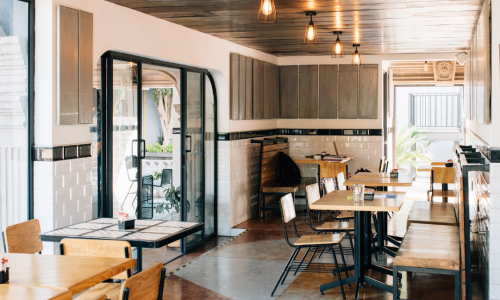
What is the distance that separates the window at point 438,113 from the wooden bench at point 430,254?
13.1 metres

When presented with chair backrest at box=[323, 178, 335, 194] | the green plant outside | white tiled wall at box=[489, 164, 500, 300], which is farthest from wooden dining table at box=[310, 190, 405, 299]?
the green plant outside

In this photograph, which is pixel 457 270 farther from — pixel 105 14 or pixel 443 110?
pixel 443 110

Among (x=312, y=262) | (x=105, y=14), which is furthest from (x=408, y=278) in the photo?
(x=105, y=14)

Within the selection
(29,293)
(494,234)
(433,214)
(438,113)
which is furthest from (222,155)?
(438,113)

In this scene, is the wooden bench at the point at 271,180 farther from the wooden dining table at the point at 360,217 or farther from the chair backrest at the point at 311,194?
the wooden dining table at the point at 360,217

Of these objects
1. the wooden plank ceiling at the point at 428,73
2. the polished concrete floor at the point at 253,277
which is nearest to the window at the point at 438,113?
the wooden plank ceiling at the point at 428,73

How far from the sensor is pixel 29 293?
103 inches

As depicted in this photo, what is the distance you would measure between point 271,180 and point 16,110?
5669 millimetres

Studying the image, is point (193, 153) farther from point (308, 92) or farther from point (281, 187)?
point (308, 92)

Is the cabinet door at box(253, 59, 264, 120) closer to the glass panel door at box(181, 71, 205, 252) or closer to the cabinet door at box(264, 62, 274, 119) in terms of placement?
the cabinet door at box(264, 62, 274, 119)

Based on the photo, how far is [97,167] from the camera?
5379 millimetres

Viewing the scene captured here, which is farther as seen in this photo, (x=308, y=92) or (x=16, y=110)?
(x=308, y=92)

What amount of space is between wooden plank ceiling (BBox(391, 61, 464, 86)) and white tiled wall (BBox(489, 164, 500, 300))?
8.24 metres

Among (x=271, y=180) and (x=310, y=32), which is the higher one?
(x=310, y=32)
